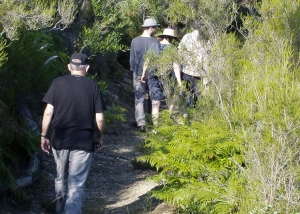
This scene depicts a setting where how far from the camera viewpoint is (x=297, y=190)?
4895mm

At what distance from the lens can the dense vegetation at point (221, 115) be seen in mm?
5016

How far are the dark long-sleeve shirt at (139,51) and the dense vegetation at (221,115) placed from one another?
1.21 meters

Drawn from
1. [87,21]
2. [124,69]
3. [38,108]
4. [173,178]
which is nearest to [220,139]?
[173,178]

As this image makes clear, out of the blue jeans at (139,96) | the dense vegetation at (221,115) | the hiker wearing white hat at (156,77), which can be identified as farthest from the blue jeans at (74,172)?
the blue jeans at (139,96)

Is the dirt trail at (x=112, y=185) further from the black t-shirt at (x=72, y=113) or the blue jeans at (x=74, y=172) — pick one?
the black t-shirt at (x=72, y=113)

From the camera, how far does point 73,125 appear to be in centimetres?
559

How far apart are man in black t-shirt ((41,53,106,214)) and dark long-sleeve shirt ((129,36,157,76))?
4052 millimetres

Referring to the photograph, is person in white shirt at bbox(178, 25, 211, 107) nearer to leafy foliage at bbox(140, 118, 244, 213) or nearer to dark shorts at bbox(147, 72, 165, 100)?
leafy foliage at bbox(140, 118, 244, 213)

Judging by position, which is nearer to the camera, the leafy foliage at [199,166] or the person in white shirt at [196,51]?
the leafy foliage at [199,166]

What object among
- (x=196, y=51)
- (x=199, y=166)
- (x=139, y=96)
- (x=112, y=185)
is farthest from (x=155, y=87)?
(x=199, y=166)

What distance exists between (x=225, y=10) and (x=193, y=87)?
4.44 feet

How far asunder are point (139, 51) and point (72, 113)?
14.1 ft

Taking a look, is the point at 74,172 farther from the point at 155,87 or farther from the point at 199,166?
the point at 155,87

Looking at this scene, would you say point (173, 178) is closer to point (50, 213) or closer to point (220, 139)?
point (220, 139)
